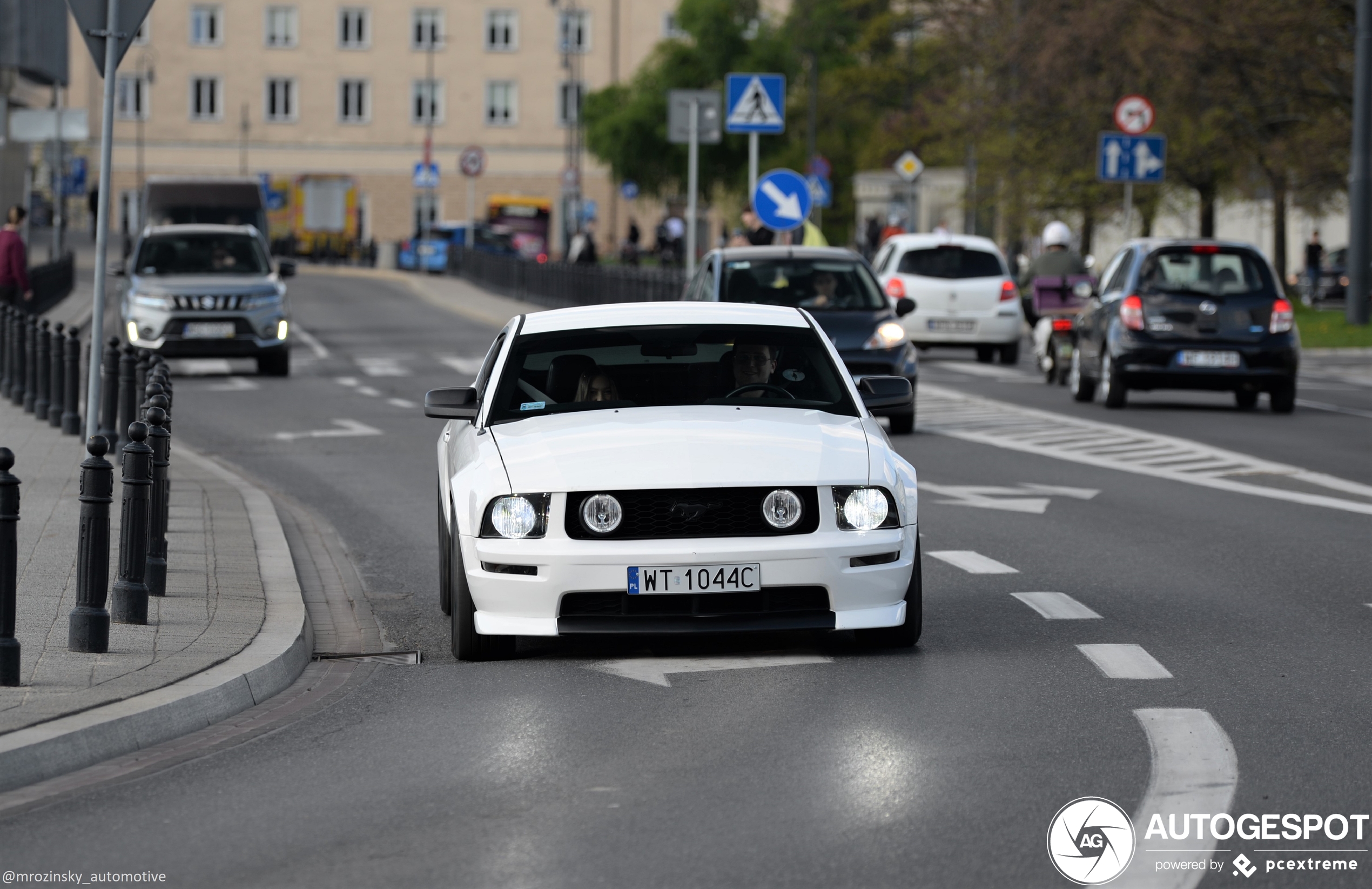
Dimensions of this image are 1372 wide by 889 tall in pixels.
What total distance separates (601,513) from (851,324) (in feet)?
37.5

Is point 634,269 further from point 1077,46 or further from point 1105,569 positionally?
point 1105,569

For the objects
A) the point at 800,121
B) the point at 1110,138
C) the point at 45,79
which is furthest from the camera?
the point at 800,121

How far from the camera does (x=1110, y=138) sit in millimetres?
32531

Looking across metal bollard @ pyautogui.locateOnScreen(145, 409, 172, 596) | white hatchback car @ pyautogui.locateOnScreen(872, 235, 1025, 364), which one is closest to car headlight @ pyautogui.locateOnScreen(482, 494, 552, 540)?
metal bollard @ pyautogui.locateOnScreen(145, 409, 172, 596)

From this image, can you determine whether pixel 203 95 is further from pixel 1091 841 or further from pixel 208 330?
pixel 1091 841

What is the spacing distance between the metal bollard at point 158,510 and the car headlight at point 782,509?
2.78 metres

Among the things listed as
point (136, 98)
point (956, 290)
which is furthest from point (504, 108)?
point (956, 290)

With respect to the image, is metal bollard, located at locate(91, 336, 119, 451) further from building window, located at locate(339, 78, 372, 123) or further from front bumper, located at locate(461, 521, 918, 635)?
building window, located at locate(339, 78, 372, 123)

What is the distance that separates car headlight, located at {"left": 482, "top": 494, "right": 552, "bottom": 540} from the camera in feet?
27.8

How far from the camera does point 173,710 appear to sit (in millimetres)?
7395

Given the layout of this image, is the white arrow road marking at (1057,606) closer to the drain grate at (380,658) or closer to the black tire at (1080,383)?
the drain grate at (380,658)

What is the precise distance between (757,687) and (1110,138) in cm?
2552

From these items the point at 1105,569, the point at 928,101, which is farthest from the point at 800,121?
the point at 1105,569

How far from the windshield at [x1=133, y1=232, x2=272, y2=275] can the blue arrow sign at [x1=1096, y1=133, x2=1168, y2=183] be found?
11566 millimetres
